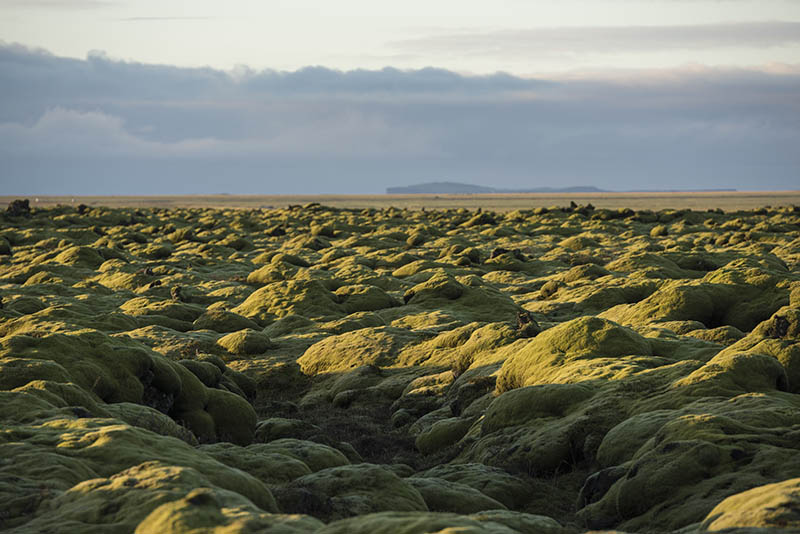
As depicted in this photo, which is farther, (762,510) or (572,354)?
(572,354)

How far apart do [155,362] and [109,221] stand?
95392 millimetres

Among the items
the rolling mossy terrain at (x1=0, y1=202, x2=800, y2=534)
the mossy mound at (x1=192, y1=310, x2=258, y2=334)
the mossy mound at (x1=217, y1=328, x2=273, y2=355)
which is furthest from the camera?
the mossy mound at (x1=192, y1=310, x2=258, y2=334)

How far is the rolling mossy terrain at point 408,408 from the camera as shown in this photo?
1116 centimetres

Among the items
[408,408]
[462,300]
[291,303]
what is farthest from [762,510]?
[291,303]

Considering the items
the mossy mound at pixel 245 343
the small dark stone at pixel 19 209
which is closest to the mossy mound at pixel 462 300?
the mossy mound at pixel 245 343

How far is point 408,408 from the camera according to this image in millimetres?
24938

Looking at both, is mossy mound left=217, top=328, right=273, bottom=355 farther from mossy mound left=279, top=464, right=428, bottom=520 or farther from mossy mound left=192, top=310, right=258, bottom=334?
mossy mound left=279, top=464, right=428, bottom=520

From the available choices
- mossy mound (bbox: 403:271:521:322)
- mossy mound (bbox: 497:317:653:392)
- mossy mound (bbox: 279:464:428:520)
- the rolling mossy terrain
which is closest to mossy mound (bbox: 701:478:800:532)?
the rolling mossy terrain

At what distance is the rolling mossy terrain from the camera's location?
439 inches

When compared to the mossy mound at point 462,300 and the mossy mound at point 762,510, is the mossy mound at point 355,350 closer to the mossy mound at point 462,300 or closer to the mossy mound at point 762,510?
the mossy mound at point 462,300

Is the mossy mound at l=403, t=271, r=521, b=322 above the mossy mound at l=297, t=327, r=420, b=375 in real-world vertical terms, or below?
above

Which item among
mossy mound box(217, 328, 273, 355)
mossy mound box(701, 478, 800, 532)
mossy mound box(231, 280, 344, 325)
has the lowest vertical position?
Result: mossy mound box(217, 328, 273, 355)

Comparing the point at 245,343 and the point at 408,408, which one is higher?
the point at 245,343

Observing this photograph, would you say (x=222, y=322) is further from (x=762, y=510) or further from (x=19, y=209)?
(x=19, y=209)
